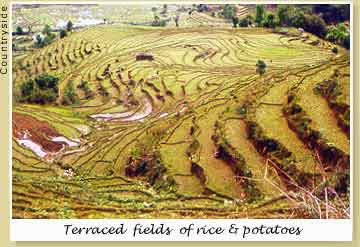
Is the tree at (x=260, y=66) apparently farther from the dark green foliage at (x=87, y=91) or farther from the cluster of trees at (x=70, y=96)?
the cluster of trees at (x=70, y=96)

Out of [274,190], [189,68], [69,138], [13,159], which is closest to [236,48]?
[189,68]

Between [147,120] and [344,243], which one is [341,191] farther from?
[147,120]

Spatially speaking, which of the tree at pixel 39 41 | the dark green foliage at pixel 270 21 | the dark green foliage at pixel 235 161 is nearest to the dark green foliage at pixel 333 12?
the dark green foliage at pixel 270 21

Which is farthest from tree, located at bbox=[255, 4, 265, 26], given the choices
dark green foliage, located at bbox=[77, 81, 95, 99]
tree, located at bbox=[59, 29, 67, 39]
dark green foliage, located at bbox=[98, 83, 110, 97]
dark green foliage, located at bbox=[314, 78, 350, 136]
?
tree, located at bbox=[59, 29, 67, 39]

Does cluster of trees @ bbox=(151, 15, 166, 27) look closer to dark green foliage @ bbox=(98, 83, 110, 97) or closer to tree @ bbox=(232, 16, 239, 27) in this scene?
tree @ bbox=(232, 16, 239, 27)

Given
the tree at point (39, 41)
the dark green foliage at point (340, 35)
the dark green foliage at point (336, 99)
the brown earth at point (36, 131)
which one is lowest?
the brown earth at point (36, 131)

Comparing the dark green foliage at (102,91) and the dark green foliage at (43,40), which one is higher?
the dark green foliage at (43,40)
